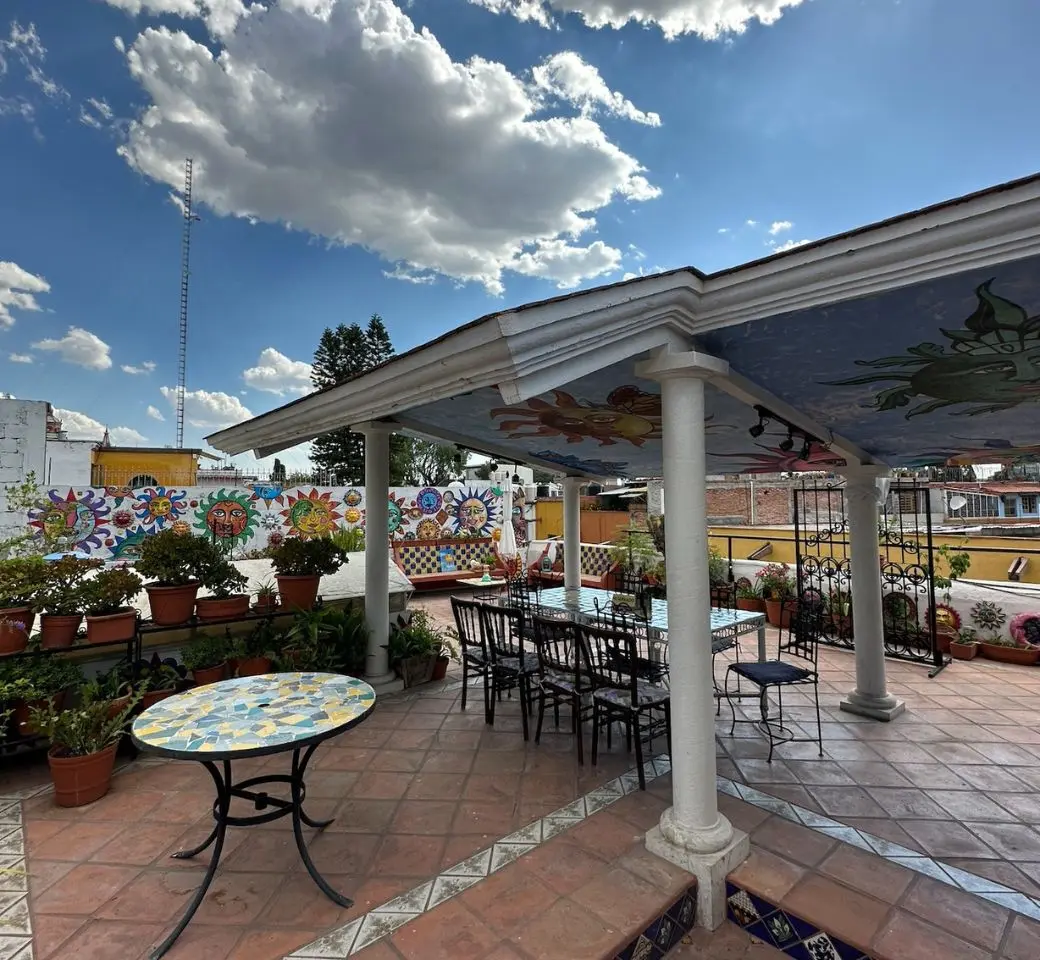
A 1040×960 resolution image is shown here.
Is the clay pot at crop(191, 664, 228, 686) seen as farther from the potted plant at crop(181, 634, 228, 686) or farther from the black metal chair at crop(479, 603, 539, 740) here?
the black metal chair at crop(479, 603, 539, 740)

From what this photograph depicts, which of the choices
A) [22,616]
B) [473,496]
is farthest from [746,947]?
[473,496]

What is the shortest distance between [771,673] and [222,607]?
12.7ft

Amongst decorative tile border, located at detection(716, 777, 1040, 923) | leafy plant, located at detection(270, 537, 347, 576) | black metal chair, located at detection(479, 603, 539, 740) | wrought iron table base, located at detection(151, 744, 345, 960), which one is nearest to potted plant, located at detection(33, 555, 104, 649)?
leafy plant, located at detection(270, 537, 347, 576)

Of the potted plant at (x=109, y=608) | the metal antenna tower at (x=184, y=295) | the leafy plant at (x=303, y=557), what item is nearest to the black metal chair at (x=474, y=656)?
the leafy plant at (x=303, y=557)

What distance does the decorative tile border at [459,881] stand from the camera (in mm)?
1724

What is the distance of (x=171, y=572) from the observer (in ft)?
11.4

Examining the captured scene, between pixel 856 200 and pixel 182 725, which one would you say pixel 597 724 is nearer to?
pixel 182 725

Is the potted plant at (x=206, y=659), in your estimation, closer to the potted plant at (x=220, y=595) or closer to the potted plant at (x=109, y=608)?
the potted plant at (x=220, y=595)

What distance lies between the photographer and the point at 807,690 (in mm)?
4484

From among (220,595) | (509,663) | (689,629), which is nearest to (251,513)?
(220,595)

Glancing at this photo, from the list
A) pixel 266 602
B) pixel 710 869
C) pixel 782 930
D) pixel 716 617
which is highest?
pixel 266 602

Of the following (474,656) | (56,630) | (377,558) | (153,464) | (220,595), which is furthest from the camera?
(153,464)

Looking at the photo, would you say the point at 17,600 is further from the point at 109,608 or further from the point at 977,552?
the point at 977,552

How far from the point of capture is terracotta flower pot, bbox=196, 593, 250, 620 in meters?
3.66
